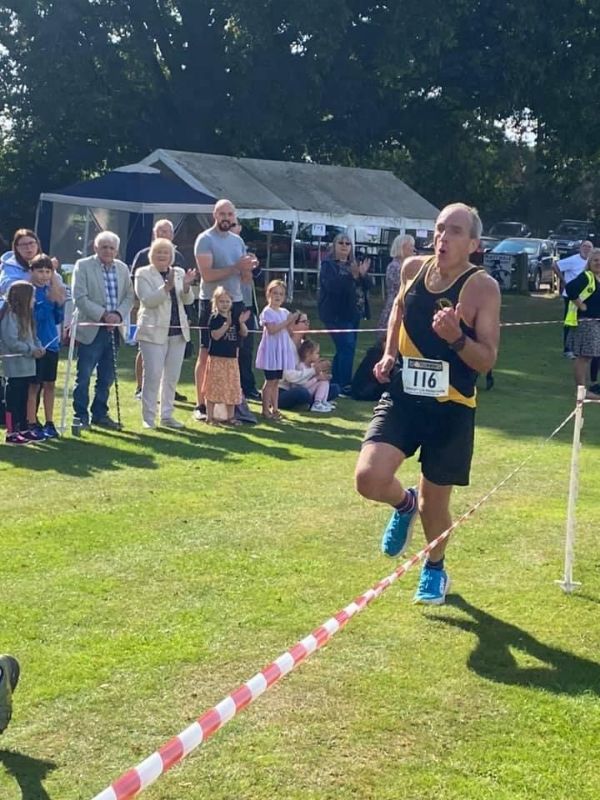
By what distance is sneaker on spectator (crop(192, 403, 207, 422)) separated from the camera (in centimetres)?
1204

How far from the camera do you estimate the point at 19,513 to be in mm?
7797

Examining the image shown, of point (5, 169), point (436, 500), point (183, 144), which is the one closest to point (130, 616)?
point (436, 500)

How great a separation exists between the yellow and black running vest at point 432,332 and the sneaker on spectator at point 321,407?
24.8ft

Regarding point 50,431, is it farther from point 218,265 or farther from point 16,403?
point 218,265

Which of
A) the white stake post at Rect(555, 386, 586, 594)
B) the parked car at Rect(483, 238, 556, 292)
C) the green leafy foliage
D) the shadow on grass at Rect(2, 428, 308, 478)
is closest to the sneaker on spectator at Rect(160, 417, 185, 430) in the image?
the shadow on grass at Rect(2, 428, 308, 478)

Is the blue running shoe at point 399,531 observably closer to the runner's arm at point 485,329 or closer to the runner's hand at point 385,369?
the runner's hand at point 385,369

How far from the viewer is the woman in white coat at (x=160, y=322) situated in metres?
11.3

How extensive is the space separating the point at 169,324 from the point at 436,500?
238 inches

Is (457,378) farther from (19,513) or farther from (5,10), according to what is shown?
(5,10)

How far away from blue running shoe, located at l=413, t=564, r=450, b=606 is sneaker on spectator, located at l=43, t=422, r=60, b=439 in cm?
562

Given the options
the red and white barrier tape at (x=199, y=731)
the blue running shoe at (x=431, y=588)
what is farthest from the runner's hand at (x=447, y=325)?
the red and white barrier tape at (x=199, y=731)

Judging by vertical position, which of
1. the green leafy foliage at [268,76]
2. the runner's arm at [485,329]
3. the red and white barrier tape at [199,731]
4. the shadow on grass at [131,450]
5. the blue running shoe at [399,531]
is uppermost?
→ the green leafy foliage at [268,76]

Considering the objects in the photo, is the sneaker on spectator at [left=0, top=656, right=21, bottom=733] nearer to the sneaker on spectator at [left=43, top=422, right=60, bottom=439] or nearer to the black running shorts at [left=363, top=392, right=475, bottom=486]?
the black running shorts at [left=363, top=392, right=475, bottom=486]

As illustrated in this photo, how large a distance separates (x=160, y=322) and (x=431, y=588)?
6035 millimetres
